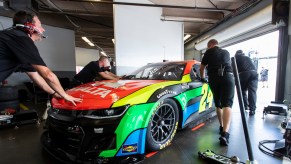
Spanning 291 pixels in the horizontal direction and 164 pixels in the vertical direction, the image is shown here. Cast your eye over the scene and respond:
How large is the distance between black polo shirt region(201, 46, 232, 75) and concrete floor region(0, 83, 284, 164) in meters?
1.03

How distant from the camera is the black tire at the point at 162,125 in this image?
6.88ft

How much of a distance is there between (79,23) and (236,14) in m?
6.56

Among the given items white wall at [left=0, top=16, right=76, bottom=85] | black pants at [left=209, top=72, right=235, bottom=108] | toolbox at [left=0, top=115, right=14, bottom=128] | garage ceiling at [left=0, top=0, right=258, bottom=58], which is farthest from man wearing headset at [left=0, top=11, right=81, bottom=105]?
white wall at [left=0, top=16, right=76, bottom=85]

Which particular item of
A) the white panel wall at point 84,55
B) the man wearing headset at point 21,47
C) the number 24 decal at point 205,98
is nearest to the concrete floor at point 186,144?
the number 24 decal at point 205,98

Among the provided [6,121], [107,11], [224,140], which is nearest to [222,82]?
[224,140]

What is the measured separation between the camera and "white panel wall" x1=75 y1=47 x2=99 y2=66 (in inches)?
691

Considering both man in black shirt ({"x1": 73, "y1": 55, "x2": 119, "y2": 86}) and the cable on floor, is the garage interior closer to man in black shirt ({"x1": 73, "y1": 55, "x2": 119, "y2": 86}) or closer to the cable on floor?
the cable on floor

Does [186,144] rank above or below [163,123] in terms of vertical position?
below

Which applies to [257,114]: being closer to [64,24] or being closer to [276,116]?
[276,116]

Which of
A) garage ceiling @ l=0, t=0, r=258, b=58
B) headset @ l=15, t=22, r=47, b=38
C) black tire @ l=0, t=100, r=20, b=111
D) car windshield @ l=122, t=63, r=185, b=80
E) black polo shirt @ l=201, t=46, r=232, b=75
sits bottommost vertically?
black tire @ l=0, t=100, r=20, b=111

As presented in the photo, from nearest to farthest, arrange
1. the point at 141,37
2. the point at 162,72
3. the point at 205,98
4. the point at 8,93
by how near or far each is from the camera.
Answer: the point at 162,72
the point at 205,98
the point at 8,93
the point at 141,37

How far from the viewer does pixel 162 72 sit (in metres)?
3.01

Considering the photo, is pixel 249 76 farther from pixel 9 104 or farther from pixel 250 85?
pixel 9 104

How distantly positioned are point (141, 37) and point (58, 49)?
4.60m
